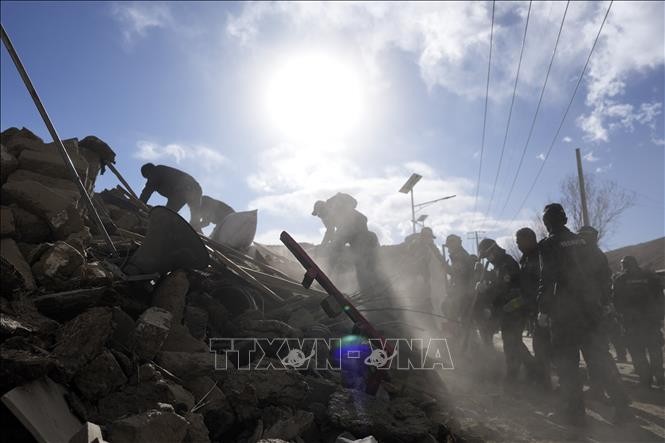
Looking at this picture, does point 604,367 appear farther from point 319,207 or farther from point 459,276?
point 319,207

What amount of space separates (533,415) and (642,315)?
296 cm

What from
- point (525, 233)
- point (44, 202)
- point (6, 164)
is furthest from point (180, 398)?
point (525, 233)

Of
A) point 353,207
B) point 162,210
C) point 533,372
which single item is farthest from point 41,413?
point 353,207

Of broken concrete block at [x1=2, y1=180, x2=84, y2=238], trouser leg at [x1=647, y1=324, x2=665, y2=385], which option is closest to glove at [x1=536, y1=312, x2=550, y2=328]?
trouser leg at [x1=647, y1=324, x2=665, y2=385]

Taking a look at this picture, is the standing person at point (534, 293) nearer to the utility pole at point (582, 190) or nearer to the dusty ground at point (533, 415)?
the dusty ground at point (533, 415)

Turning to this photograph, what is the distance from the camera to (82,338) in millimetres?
2100

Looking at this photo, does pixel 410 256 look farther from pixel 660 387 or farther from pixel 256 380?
pixel 256 380

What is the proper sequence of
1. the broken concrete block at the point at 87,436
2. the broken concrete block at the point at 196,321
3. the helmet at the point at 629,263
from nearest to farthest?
the broken concrete block at the point at 87,436
the broken concrete block at the point at 196,321
the helmet at the point at 629,263

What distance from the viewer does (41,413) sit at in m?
1.63

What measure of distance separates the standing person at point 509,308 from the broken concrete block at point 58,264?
4808mm

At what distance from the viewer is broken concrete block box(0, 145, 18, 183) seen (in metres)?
3.29

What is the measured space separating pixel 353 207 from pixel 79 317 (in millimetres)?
5388

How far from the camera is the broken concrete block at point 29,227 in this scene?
10.1ft

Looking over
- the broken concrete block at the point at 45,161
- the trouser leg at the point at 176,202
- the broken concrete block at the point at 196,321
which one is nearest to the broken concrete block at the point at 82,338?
the broken concrete block at the point at 196,321
